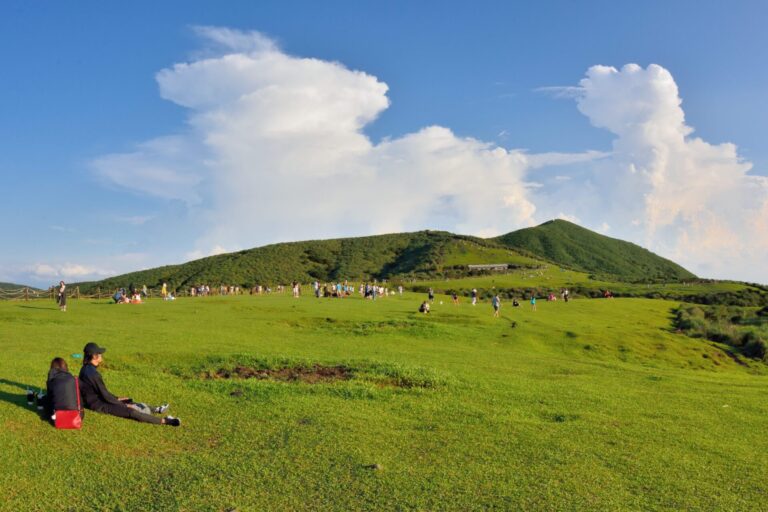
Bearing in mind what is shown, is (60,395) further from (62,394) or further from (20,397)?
(20,397)

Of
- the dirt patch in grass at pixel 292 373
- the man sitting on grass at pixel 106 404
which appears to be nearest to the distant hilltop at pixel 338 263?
the dirt patch in grass at pixel 292 373

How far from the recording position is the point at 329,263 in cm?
17225

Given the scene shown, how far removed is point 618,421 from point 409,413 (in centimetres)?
573

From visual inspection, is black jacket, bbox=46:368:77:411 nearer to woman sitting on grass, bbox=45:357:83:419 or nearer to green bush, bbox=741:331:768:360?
woman sitting on grass, bbox=45:357:83:419

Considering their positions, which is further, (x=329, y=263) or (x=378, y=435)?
(x=329, y=263)

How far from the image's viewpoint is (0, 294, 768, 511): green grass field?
370 inches

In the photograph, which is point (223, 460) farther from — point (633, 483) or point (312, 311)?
point (312, 311)

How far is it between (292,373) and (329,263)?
15336cm

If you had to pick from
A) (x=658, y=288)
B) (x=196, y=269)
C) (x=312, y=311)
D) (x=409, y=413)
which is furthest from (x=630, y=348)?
(x=196, y=269)

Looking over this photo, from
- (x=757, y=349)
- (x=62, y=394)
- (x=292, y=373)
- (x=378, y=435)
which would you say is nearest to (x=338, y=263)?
(x=757, y=349)

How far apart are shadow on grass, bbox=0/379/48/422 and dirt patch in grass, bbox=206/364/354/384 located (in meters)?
5.55

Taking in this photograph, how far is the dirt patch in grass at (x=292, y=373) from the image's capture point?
18.6 meters

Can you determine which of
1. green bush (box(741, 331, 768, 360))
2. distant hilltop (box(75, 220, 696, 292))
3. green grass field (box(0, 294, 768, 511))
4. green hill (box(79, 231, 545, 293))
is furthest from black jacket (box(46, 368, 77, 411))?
green hill (box(79, 231, 545, 293))

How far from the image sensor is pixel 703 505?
9625 mm
